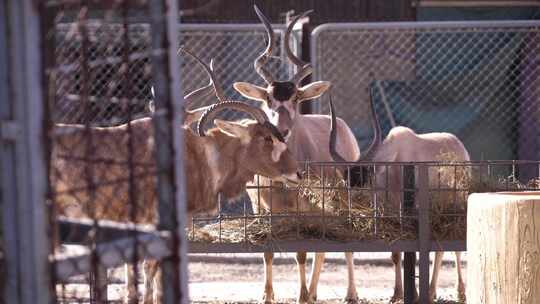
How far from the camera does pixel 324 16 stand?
12.8 metres

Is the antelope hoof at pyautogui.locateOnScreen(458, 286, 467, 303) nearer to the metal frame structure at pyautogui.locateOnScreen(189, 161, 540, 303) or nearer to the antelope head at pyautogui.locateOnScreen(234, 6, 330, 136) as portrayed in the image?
the metal frame structure at pyautogui.locateOnScreen(189, 161, 540, 303)

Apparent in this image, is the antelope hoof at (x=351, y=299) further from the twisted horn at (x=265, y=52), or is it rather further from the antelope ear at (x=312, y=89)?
the twisted horn at (x=265, y=52)

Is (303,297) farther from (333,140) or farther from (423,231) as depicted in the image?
(423,231)

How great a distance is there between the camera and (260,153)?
7523 millimetres

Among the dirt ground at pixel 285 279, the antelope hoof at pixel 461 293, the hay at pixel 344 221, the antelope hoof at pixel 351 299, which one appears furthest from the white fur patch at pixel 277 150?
the antelope hoof at pixel 461 293

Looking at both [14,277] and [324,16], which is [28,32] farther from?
[324,16]

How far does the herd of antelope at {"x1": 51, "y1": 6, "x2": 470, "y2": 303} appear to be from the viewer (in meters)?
6.41

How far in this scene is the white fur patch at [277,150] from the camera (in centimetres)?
744

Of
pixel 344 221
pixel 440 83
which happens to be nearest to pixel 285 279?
pixel 344 221

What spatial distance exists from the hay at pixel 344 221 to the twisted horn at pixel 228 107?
2.34ft

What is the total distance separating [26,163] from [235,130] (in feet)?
16.0

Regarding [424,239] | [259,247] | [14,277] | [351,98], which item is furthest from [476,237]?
[351,98]

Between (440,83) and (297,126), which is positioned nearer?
(297,126)

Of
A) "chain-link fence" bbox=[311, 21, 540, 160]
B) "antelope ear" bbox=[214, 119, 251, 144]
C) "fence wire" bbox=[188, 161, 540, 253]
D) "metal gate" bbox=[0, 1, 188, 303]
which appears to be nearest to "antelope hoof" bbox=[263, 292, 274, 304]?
"fence wire" bbox=[188, 161, 540, 253]
